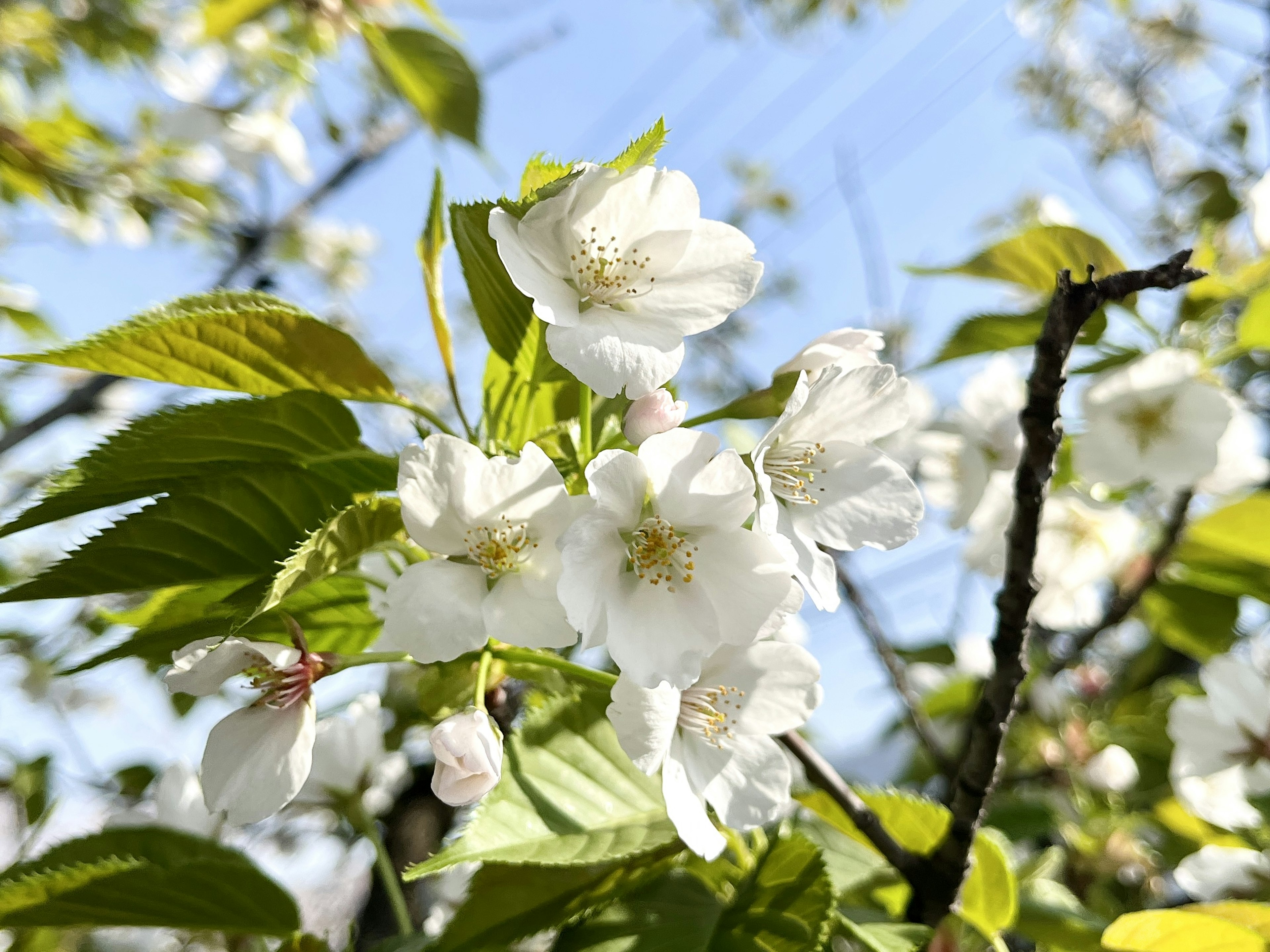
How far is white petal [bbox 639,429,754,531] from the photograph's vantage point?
60cm

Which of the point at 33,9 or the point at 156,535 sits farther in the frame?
the point at 33,9

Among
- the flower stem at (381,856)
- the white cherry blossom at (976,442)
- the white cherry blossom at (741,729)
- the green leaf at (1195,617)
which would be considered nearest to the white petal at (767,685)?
the white cherry blossom at (741,729)

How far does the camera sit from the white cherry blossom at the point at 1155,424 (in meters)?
1.25

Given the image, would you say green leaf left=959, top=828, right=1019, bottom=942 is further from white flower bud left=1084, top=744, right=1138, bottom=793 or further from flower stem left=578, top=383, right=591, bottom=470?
white flower bud left=1084, top=744, right=1138, bottom=793

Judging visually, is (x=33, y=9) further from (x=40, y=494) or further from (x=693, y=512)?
(x=693, y=512)

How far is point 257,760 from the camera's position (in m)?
0.63

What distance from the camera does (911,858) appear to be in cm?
83

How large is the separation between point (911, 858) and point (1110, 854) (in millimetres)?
1099

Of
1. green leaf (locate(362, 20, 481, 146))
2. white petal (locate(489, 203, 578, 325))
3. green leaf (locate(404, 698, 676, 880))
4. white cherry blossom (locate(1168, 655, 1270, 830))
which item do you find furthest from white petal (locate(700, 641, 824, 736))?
green leaf (locate(362, 20, 481, 146))

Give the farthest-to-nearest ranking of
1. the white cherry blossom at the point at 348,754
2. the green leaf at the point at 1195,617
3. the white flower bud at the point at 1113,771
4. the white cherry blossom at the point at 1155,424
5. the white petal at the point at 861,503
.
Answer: the white flower bud at the point at 1113,771 < the green leaf at the point at 1195,617 < the white cherry blossom at the point at 1155,424 < the white cherry blossom at the point at 348,754 < the white petal at the point at 861,503

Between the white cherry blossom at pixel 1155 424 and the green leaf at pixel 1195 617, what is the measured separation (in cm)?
31

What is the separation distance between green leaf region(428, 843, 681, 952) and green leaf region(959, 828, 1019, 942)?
1.04 feet

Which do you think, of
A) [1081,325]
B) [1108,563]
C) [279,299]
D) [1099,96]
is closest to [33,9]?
[279,299]

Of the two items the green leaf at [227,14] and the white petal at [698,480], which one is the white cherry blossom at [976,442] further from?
the green leaf at [227,14]
